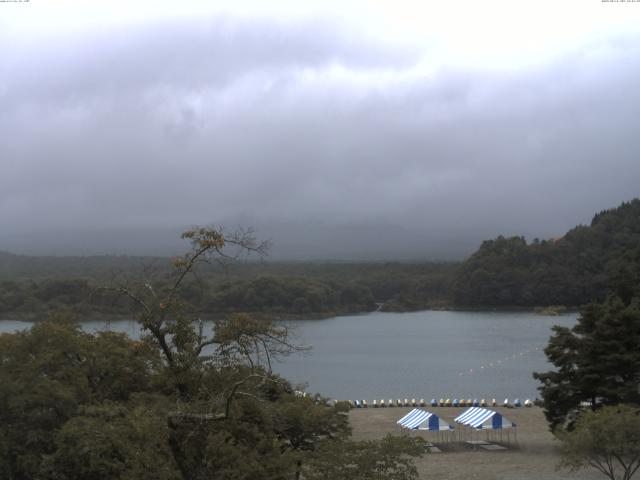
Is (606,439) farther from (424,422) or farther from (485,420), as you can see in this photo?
(424,422)

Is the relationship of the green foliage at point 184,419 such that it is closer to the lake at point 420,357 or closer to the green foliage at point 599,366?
the green foliage at point 599,366

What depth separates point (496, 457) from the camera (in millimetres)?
20453

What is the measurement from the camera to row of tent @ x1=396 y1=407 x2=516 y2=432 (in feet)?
71.7

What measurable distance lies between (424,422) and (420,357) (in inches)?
1045

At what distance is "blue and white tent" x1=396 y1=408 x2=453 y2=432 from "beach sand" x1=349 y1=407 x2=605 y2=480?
0.52 meters

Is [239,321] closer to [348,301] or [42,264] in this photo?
[348,301]

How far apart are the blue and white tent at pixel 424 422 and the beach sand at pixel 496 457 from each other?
0.52 metres

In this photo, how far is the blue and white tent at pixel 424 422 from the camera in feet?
71.7

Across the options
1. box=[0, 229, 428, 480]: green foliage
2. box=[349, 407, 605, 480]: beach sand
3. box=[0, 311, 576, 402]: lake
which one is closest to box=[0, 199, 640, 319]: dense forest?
box=[0, 311, 576, 402]: lake

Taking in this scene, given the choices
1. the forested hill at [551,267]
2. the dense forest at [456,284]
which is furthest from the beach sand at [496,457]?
the forested hill at [551,267]

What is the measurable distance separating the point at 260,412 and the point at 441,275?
309 ft

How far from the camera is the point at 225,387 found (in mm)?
8617

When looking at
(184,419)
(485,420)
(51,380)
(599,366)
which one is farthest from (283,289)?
(184,419)

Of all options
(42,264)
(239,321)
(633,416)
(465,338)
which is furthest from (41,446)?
(42,264)
